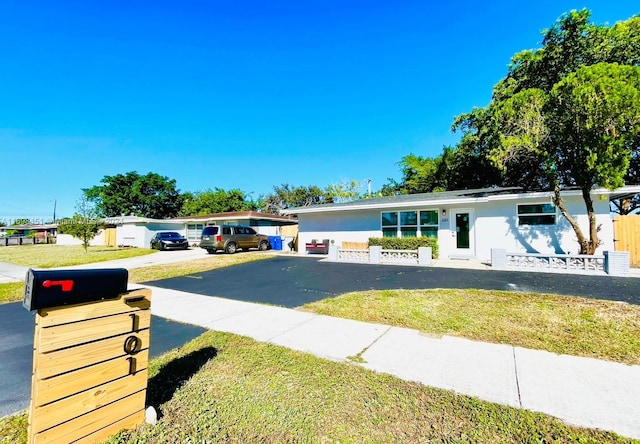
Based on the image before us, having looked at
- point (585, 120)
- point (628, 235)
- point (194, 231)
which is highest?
point (585, 120)

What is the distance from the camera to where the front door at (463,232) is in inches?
491

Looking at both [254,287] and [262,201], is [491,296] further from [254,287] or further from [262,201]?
[262,201]

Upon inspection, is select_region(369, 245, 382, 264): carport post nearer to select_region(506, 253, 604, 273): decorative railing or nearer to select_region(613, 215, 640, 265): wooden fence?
select_region(506, 253, 604, 273): decorative railing

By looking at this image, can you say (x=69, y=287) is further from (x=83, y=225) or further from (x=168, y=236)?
(x=83, y=225)

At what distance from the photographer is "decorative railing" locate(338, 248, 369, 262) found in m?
12.4

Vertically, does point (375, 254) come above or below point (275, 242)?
below

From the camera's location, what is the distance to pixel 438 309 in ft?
17.3

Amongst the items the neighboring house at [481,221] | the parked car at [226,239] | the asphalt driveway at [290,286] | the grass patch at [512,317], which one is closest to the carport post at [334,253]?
the asphalt driveway at [290,286]

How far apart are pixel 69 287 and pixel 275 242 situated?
19.0 metres

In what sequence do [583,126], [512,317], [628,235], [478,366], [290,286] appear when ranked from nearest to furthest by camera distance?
1. [478,366]
2. [512,317]
3. [290,286]
4. [583,126]
5. [628,235]

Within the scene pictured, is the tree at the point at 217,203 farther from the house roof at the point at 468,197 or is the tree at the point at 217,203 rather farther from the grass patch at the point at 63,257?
the house roof at the point at 468,197

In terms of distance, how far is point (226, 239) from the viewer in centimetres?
1784

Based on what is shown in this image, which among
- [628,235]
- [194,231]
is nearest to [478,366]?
[628,235]

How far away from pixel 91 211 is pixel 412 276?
24240 millimetres
